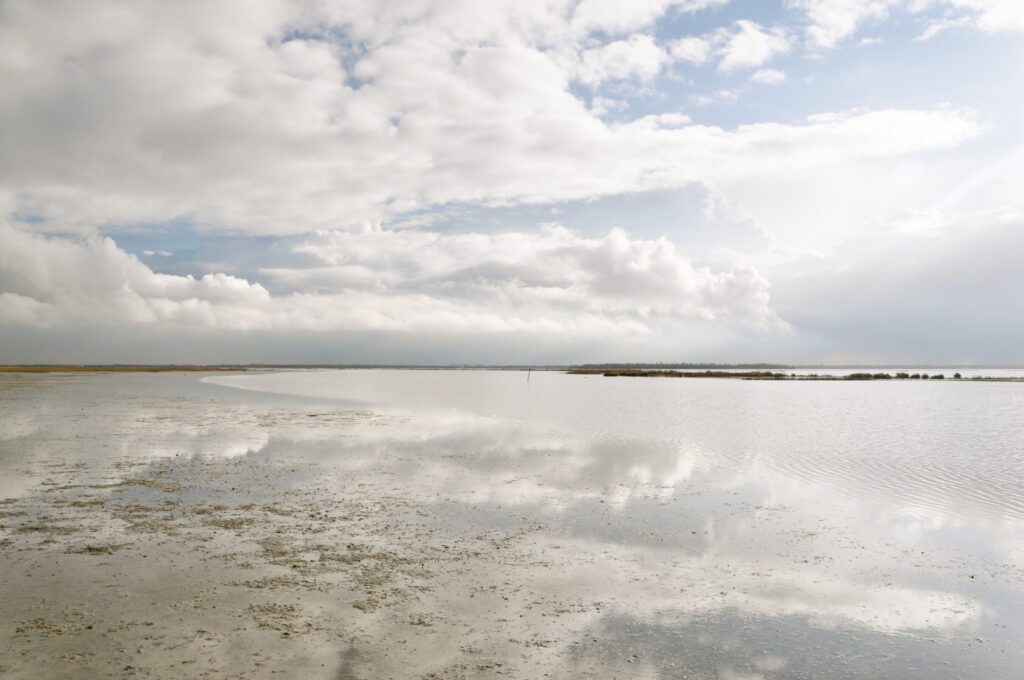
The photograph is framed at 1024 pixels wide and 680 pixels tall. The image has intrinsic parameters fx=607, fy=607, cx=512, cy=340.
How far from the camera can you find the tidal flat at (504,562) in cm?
886

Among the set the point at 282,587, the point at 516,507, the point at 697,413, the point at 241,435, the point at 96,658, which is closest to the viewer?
the point at 96,658

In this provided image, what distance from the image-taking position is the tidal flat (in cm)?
886

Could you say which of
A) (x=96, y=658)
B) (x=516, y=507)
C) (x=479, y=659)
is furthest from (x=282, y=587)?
(x=516, y=507)

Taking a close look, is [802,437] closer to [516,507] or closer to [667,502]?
[667,502]

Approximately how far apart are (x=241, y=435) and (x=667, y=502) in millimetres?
23968

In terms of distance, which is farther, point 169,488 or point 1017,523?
point 169,488

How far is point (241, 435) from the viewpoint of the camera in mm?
32875

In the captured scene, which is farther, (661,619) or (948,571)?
(948,571)

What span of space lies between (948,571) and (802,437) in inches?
942

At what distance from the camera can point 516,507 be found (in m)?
18.0

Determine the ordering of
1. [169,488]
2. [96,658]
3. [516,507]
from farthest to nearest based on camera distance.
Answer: [169,488] → [516,507] → [96,658]

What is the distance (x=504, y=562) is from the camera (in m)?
13.0

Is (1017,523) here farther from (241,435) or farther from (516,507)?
(241,435)

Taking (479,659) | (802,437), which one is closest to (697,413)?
(802,437)
